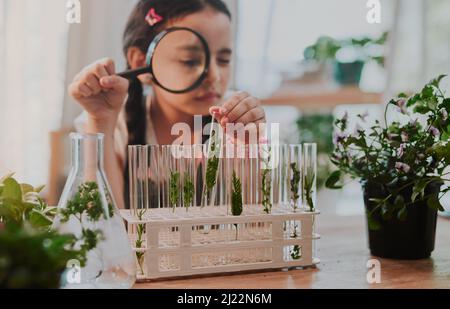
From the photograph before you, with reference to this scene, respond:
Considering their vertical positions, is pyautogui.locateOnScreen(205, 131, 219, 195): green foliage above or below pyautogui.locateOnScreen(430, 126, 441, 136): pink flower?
below

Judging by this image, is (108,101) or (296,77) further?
(296,77)

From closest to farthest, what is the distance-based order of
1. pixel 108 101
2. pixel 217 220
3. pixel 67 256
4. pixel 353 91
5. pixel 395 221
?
pixel 67 256, pixel 217 220, pixel 395 221, pixel 108 101, pixel 353 91

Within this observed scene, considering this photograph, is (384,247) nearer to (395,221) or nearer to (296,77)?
(395,221)

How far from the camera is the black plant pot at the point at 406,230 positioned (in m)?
0.95

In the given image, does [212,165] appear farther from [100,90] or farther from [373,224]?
[100,90]

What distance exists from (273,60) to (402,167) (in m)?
0.73

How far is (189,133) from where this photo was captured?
1.39 meters

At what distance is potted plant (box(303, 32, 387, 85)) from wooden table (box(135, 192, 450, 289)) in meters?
0.84

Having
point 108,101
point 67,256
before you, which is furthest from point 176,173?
point 108,101

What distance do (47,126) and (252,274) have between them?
71 centimetres

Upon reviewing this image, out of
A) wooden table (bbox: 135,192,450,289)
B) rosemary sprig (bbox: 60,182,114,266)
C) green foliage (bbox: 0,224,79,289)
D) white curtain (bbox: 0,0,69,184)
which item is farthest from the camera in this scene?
white curtain (bbox: 0,0,69,184)

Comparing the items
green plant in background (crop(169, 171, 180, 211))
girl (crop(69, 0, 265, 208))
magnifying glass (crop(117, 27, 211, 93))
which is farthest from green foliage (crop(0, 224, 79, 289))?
girl (crop(69, 0, 265, 208))

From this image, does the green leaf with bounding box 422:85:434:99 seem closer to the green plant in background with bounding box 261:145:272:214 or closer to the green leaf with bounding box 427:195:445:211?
the green leaf with bounding box 427:195:445:211

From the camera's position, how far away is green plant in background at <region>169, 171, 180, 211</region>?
89 centimetres
